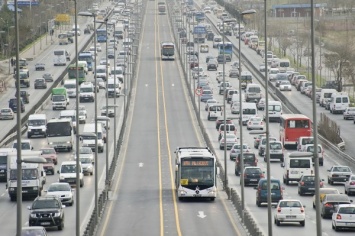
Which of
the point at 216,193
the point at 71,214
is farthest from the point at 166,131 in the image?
the point at 71,214

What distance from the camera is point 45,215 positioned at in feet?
225

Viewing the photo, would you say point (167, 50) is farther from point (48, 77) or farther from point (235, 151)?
point (235, 151)

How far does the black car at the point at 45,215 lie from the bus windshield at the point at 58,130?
41.6 meters

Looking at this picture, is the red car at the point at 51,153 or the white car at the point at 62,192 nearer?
A: the white car at the point at 62,192

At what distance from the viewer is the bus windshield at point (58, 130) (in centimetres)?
11056

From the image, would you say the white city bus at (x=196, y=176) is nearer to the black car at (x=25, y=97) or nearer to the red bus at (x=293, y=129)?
the red bus at (x=293, y=129)

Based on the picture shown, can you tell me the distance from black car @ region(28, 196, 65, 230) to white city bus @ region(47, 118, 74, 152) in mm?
41438

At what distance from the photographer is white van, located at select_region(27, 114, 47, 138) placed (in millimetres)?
120062

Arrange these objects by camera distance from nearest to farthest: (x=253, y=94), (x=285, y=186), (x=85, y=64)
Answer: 1. (x=285, y=186)
2. (x=253, y=94)
3. (x=85, y=64)

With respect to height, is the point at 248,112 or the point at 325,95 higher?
the point at 325,95

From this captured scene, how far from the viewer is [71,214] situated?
7644 centimetres

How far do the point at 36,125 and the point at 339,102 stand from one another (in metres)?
30.4

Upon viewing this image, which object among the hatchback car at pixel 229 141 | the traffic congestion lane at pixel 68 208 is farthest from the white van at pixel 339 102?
the traffic congestion lane at pixel 68 208

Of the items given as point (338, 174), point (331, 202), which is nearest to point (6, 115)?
point (338, 174)
